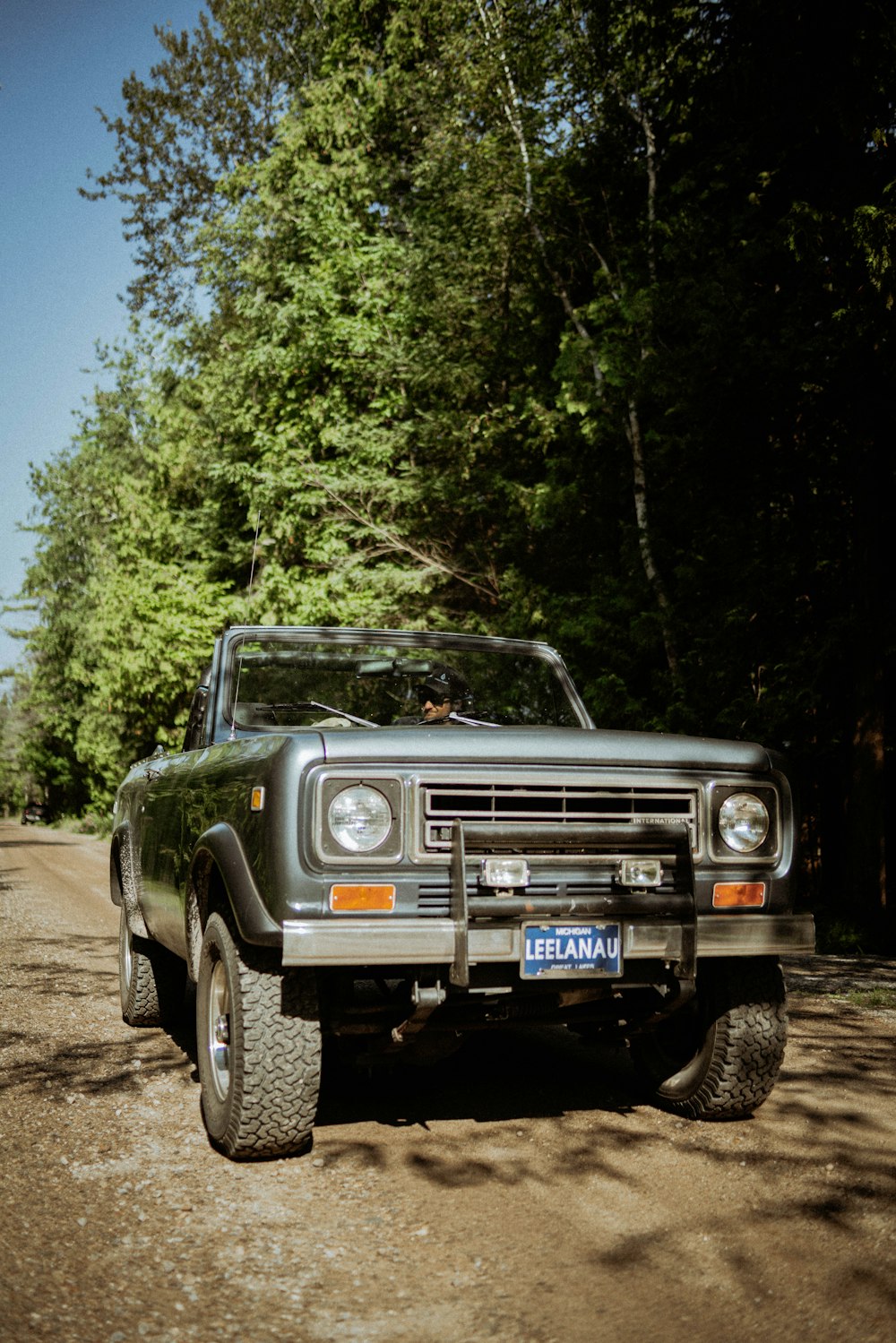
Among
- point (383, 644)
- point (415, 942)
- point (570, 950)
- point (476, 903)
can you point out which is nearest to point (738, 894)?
point (570, 950)

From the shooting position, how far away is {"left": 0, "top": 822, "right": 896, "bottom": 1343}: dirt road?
2.98m

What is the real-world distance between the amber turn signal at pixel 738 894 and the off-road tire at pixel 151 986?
10.9ft

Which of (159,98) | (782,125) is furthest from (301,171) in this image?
(782,125)

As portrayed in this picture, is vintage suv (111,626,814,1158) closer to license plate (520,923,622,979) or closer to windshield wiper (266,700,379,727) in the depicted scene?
license plate (520,923,622,979)

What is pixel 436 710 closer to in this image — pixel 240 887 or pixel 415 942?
pixel 240 887

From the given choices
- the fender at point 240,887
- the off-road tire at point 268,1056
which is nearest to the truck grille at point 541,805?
the fender at point 240,887

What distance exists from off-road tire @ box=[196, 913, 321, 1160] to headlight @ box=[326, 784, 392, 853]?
0.52 m

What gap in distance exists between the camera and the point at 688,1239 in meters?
3.46

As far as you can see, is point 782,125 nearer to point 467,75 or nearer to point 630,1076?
point 467,75

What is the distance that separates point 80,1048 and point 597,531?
39.7 feet

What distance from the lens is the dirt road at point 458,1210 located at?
298 centimetres

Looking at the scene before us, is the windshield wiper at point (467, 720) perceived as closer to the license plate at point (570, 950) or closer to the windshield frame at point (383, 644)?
the windshield frame at point (383, 644)

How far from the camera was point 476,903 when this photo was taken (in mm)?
3828

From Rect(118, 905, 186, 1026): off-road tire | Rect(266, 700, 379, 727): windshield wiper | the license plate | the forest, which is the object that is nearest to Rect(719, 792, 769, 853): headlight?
the license plate
